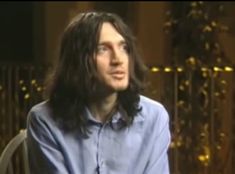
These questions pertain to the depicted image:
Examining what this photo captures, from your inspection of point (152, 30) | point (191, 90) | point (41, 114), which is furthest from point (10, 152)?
point (152, 30)

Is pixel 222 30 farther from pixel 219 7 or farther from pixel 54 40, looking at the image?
pixel 54 40

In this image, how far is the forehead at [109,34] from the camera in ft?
7.07

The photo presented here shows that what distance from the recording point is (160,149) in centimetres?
224

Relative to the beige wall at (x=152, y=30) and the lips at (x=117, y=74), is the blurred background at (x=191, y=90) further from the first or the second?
the lips at (x=117, y=74)

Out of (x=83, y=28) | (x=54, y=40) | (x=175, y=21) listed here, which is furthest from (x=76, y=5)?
(x=83, y=28)

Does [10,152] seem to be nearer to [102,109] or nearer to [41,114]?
[41,114]

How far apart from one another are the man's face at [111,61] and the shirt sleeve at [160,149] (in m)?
0.19

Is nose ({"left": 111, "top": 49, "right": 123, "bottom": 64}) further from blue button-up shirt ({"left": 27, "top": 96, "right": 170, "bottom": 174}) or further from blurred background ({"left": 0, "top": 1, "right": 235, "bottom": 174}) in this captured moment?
blurred background ({"left": 0, "top": 1, "right": 235, "bottom": 174})

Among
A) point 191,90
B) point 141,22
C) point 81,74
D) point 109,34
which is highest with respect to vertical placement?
point 109,34

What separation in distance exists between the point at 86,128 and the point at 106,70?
7.6 inches

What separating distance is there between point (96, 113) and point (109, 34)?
0.82ft

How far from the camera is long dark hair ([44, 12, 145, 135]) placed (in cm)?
215

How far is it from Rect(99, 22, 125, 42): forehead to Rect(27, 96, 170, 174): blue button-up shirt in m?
0.23

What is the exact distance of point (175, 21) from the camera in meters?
5.23
